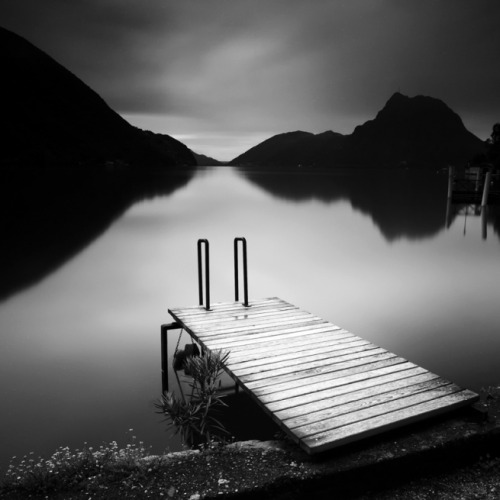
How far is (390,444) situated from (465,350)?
530 cm

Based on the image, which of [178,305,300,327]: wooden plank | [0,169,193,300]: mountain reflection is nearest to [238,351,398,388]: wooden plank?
[178,305,300,327]: wooden plank

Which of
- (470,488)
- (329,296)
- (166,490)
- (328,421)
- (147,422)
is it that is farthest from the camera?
(329,296)

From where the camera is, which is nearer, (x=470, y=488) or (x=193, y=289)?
(x=470, y=488)

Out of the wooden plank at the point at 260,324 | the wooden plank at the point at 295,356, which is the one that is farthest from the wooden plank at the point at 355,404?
the wooden plank at the point at 260,324

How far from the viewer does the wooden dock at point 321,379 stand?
4.24 metres

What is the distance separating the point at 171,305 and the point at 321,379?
8.09m

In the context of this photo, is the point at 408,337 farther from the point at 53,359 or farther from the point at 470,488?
the point at 53,359

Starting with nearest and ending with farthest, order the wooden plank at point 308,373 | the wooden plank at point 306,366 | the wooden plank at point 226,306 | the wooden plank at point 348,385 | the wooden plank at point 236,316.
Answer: the wooden plank at point 348,385
the wooden plank at point 308,373
the wooden plank at point 306,366
the wooden plank at point 236,316
the wooden plank at point 226,306

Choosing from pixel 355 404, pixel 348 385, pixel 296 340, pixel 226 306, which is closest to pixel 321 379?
pixel 348 385

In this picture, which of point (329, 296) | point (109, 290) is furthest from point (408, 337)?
point (109, 290)

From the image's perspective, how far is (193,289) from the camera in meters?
14.8

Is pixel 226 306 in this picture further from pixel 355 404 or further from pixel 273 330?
pixel 355 404

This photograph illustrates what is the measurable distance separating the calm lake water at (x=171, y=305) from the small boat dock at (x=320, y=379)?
1441 mm

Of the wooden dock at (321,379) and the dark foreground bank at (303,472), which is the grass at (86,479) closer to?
the dark foreground bank at (303,472)
